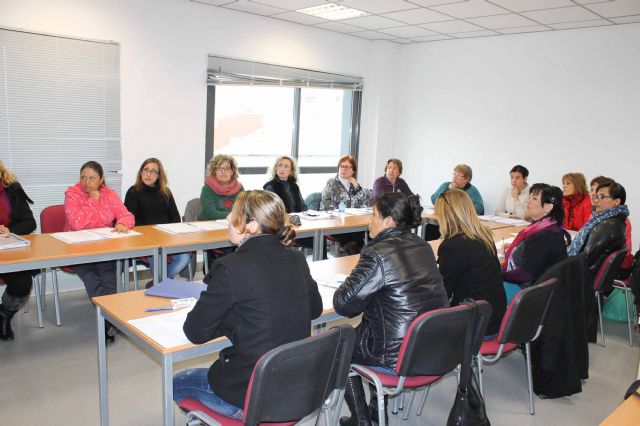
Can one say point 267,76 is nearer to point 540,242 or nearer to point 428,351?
point 540,242

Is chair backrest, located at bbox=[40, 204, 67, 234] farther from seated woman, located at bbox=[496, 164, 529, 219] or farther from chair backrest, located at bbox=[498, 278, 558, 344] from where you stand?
seated woman, located at bbox=[496, 164, 529, 219]

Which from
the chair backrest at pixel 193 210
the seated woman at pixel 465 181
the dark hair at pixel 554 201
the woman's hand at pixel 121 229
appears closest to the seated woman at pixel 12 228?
the woman's hand at pixel 121 229

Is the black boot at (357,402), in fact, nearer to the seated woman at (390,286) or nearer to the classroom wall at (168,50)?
the seated woman at (390,286)

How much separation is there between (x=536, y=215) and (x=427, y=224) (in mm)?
2726

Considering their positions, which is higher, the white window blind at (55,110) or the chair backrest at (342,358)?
the white window blind at (55,110)

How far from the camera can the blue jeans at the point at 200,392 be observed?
6.38 ft

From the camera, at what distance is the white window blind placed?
4.48 metres

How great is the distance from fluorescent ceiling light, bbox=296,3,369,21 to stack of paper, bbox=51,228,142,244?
118 inches

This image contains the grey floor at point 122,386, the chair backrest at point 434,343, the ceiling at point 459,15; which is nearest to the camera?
the chair backrest at point 434,343

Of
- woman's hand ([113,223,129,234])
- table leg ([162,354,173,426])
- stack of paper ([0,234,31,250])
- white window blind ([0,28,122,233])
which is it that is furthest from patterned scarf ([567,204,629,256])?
white window blind ([0,28,122,233])

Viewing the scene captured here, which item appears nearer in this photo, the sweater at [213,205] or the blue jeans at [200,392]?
the blue jeans at [200,392]

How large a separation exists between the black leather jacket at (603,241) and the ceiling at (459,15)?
2083 millimetres

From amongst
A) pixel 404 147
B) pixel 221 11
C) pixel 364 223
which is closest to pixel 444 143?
pixel 404 147

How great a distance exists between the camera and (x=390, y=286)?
7.39ft
